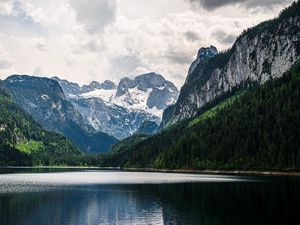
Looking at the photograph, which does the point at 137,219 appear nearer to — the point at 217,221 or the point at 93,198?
the point at 217,221

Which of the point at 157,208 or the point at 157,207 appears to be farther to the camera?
the point at 157,207

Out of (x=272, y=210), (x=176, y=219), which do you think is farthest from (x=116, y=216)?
(x=272, y=210)

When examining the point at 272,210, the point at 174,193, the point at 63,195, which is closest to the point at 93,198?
the point at 63,195

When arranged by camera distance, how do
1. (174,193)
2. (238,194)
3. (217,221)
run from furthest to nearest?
(174,193)
(238,194)
(217,221)

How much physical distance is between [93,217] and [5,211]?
58.2ft

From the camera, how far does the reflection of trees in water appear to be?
7569 cm

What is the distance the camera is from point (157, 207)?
9356 cm

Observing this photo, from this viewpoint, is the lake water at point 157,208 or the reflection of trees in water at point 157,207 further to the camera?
the reflection of trees in water at point 157,207

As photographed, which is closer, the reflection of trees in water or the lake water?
the lake water

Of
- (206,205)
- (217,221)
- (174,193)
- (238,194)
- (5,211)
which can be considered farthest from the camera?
(174,193)

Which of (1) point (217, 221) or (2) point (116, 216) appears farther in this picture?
(2) point (116, 216)

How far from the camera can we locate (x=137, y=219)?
7888 cm

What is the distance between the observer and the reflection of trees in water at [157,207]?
75.7 meters

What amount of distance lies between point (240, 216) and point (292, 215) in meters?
8.75
